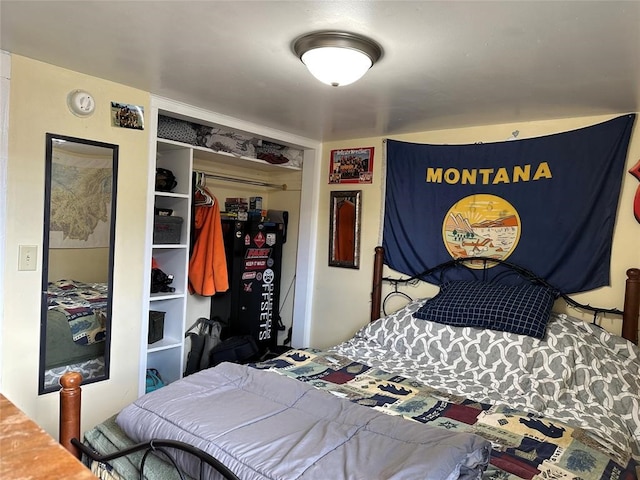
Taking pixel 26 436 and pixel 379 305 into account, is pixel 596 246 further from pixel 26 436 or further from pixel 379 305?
pixel 26 436

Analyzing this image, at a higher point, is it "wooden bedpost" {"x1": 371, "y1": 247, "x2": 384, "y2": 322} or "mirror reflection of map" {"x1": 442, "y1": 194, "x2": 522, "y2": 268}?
"mirror reflection of map" {"x1": 442, "y1": 194, "x2": 522, "y2": 268}

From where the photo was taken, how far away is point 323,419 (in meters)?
1.58

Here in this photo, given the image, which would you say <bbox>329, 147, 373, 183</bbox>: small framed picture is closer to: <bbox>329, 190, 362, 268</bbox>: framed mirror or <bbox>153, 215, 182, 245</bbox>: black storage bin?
<bbox>329, 190, 362, 268</bbox>: framed mirror

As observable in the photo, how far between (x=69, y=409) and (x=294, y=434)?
90 centimetres

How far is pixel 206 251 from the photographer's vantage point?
3.60m

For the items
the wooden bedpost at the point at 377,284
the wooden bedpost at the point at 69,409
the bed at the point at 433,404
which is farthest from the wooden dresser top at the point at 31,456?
the wooden bedpost at the point at 377,284

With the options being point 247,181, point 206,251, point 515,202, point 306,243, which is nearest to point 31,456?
point 206,251

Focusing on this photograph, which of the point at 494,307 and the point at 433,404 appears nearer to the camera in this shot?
the point at 433,404

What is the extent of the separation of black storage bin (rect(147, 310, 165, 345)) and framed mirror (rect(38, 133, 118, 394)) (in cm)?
46

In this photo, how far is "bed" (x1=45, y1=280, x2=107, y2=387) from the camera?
244cm

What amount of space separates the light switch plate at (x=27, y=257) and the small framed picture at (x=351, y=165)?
2.43m

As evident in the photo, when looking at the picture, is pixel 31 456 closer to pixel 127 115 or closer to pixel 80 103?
pixel 80 103

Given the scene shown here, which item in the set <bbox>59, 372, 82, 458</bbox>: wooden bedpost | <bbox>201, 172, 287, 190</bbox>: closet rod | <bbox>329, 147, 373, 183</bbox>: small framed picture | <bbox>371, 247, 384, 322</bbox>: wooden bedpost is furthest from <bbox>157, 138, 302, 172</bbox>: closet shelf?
<bbox>59, 372, 82, 458</bbox>: wooden bedpost

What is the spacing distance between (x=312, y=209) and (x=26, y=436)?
126 inches
